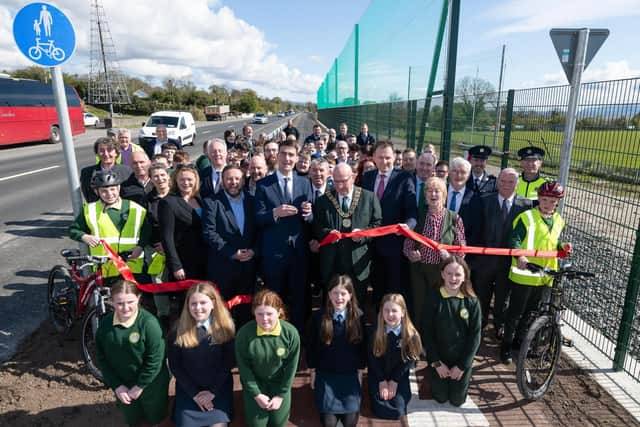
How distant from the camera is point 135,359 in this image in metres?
3.36

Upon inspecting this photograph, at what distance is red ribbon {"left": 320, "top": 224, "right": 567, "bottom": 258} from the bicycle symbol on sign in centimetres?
299

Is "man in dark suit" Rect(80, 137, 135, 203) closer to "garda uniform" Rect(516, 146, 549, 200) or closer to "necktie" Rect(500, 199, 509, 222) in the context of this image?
"necktie" Rect(500, 199, 509, 222)

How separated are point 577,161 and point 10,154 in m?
23.8

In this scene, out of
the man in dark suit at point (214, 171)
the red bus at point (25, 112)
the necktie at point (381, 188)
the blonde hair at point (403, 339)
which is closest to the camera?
the blonde hair at point (403, 339)

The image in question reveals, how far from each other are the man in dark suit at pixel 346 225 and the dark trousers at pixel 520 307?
152 centimetres

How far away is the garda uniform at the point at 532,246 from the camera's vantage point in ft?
13.2

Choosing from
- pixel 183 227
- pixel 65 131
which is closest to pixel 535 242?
pixel 183 227

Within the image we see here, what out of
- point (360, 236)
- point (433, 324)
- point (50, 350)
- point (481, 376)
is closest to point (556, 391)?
point (481, 376)

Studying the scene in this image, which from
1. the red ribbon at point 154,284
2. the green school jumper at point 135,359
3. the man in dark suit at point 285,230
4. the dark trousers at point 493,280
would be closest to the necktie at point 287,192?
the man in dark suit at point 285,230

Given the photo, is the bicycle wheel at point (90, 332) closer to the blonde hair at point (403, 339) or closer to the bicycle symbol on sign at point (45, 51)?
the bicycle symbol on sign at point (45, 51)

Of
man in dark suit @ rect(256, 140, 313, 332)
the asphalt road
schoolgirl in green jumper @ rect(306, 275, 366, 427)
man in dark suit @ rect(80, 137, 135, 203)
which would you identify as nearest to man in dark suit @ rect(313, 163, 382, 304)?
man in dark suit @ rect(256, 140, 313, 332)

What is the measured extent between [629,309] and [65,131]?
18.6 ft

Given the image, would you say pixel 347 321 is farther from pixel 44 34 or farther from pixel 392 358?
pixel 44 34

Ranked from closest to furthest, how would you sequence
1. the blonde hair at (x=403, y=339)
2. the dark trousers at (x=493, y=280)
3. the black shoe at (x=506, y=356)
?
1. the blonde hair at (x=403, y=339)
2. the black shoe at (x=506, y=356)
3. the dark trousers at (x=493, y=280)
